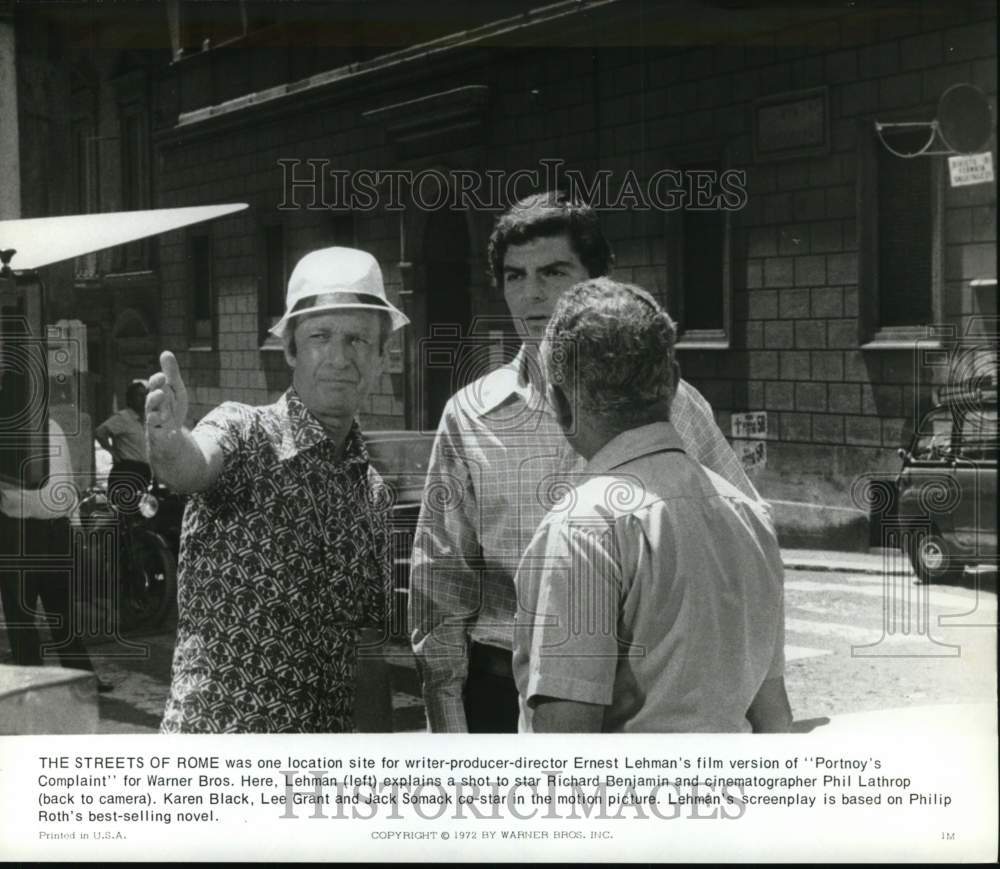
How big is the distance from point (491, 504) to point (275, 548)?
51 centimetres

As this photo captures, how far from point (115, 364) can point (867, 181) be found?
90.0 inches

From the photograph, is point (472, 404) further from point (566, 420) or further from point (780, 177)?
point (780, 177)

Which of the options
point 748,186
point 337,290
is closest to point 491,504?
point 337,290

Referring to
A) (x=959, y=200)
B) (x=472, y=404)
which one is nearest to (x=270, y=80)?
(x=472, y=404)

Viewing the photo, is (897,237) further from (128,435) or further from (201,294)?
(128,435)

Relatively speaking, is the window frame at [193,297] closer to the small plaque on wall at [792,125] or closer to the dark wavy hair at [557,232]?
the dark wavy hair at [557,232]

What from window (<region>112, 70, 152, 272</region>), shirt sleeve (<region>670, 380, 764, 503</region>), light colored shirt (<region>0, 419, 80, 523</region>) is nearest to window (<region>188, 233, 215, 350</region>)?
window (<region>112, 70, 152, 272</region>)

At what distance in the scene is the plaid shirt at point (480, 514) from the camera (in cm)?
286

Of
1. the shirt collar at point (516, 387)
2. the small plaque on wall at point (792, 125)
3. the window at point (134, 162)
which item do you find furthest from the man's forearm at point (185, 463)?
the small plaque on wall at point (792, 125)

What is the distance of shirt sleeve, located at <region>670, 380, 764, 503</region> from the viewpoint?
292 centimetres

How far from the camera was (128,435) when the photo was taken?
3.69 metres

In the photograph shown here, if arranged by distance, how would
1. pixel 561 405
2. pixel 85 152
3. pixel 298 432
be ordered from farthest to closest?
pixel 85 152 → pixel 298 432 → pixel 561 405

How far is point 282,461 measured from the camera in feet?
9.12

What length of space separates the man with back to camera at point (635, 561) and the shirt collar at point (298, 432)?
67 centimetres
